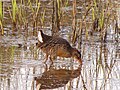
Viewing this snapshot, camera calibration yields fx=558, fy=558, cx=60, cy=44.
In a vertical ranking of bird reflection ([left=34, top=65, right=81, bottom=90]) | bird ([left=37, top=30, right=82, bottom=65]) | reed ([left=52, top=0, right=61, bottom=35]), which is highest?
reed ([left=52, top=0, right=61, bottom=35])

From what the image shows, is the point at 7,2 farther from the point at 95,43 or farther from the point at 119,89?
the point at 119,89

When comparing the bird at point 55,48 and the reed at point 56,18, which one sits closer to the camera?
the bird at point 55,48

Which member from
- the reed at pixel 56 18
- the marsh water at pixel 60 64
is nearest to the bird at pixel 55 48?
the marsh water at pixel 60 64

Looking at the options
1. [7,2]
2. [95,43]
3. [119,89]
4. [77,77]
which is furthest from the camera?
[7,2]

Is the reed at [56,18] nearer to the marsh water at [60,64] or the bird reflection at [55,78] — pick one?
the marsh water at [60,64]

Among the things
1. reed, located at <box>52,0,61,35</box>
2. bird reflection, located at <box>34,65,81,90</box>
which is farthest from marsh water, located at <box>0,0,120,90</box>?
reed, located at <box>52,0,61,35</box>

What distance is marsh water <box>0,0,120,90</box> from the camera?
251 inches

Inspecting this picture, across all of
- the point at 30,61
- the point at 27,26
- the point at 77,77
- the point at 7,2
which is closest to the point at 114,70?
the point at 77,77

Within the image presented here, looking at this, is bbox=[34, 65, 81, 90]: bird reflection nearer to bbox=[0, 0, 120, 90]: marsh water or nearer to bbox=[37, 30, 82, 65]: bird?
bbox=[0, 0, 120, 90]: marsh water

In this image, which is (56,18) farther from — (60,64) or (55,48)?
(60,64)

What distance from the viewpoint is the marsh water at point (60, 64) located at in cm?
638

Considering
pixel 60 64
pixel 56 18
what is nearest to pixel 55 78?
pixel 60 64

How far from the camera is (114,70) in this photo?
7.06 m

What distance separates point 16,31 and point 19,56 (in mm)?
1539
